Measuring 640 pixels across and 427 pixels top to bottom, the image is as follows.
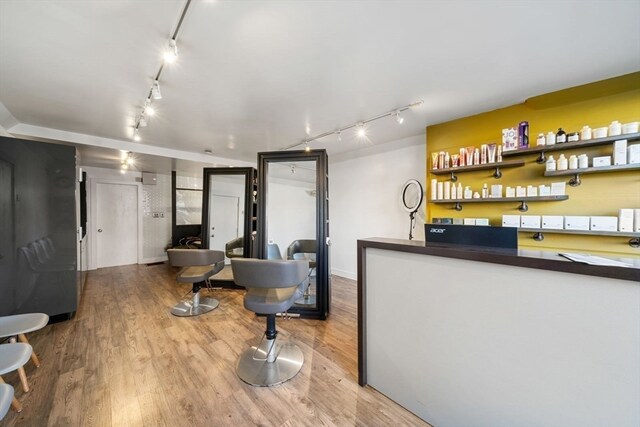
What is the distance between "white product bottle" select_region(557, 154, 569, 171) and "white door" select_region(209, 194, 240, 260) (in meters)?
4.71

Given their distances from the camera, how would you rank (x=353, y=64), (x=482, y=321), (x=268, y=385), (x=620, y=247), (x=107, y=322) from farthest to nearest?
(x=107, y=322) < (x=620, y=247) < (x=353, y=64) < (x=268, y=385) < (x=482, y=321)

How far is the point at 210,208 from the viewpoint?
4344 millimetres

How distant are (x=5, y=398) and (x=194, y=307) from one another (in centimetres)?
214

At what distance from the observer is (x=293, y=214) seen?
3.47 metres

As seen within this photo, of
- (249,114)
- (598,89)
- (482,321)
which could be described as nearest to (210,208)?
(249,114)

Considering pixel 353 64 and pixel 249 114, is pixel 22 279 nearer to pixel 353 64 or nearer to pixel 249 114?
pixel 249 114

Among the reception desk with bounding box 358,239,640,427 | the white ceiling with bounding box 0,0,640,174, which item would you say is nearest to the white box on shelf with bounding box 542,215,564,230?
the white ceiling with bounding box 0,0,640,174

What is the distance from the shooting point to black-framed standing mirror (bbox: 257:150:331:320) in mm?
3002

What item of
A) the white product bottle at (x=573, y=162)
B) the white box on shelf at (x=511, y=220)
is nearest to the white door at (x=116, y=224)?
the white box on shelf at (x=511, y=220)

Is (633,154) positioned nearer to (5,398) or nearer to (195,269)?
(5,398)

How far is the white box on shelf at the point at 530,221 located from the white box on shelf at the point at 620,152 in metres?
0.76

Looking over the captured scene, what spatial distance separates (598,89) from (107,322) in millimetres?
6085

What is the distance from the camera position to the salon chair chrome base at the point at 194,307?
3110mm

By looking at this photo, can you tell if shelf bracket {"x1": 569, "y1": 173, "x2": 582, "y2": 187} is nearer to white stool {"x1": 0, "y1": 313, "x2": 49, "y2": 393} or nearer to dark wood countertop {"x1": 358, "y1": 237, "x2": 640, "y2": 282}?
dark wood countertop {"x1": 358, "y1": 237, "x2": 640, "y2": 282}
